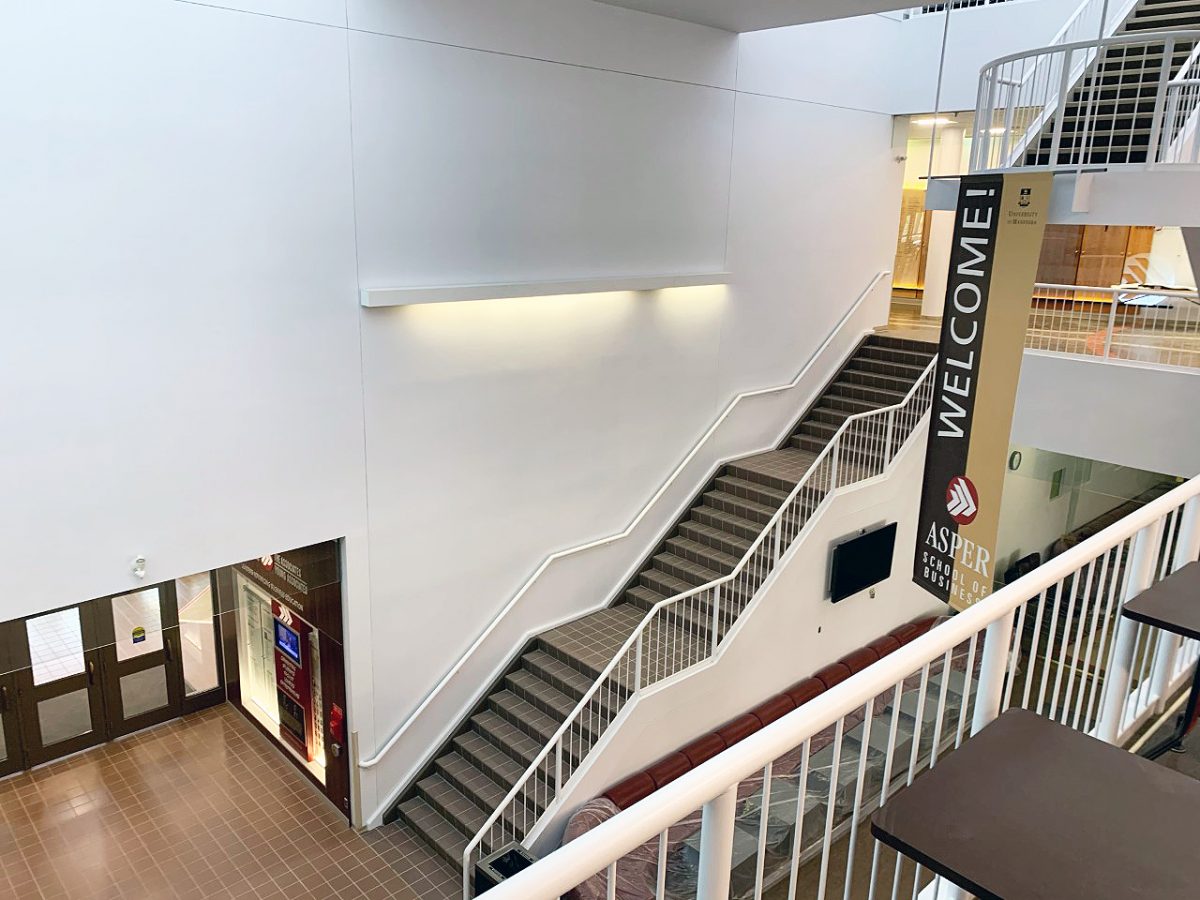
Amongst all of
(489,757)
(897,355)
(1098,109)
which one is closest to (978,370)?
(1098,109)

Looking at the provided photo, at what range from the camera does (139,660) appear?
9.45 metres

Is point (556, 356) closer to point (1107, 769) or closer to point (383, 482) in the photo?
point (383, 482)

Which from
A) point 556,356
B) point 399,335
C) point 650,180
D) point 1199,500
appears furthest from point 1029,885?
point 650,180

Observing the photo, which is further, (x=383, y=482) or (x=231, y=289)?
(x=383, y=482)

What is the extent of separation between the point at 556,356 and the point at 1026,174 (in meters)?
4.35

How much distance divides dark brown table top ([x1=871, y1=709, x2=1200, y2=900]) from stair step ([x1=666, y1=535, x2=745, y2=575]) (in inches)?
314

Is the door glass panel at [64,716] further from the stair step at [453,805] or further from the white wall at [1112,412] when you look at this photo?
the white wall at [1112,412]

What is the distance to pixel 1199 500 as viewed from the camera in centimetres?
282

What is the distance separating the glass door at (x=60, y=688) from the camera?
8672 millimetres

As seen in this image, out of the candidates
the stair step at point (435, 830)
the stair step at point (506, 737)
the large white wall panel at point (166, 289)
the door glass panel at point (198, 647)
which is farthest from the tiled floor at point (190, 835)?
the large white wall panel at point (166, 289)

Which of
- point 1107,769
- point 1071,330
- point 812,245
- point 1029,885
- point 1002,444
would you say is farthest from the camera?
point 812,245

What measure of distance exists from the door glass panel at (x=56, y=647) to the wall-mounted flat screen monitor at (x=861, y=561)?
7998mm

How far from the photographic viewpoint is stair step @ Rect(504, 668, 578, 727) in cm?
821

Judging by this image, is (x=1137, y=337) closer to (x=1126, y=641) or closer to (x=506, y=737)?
(x=506, y=737)
